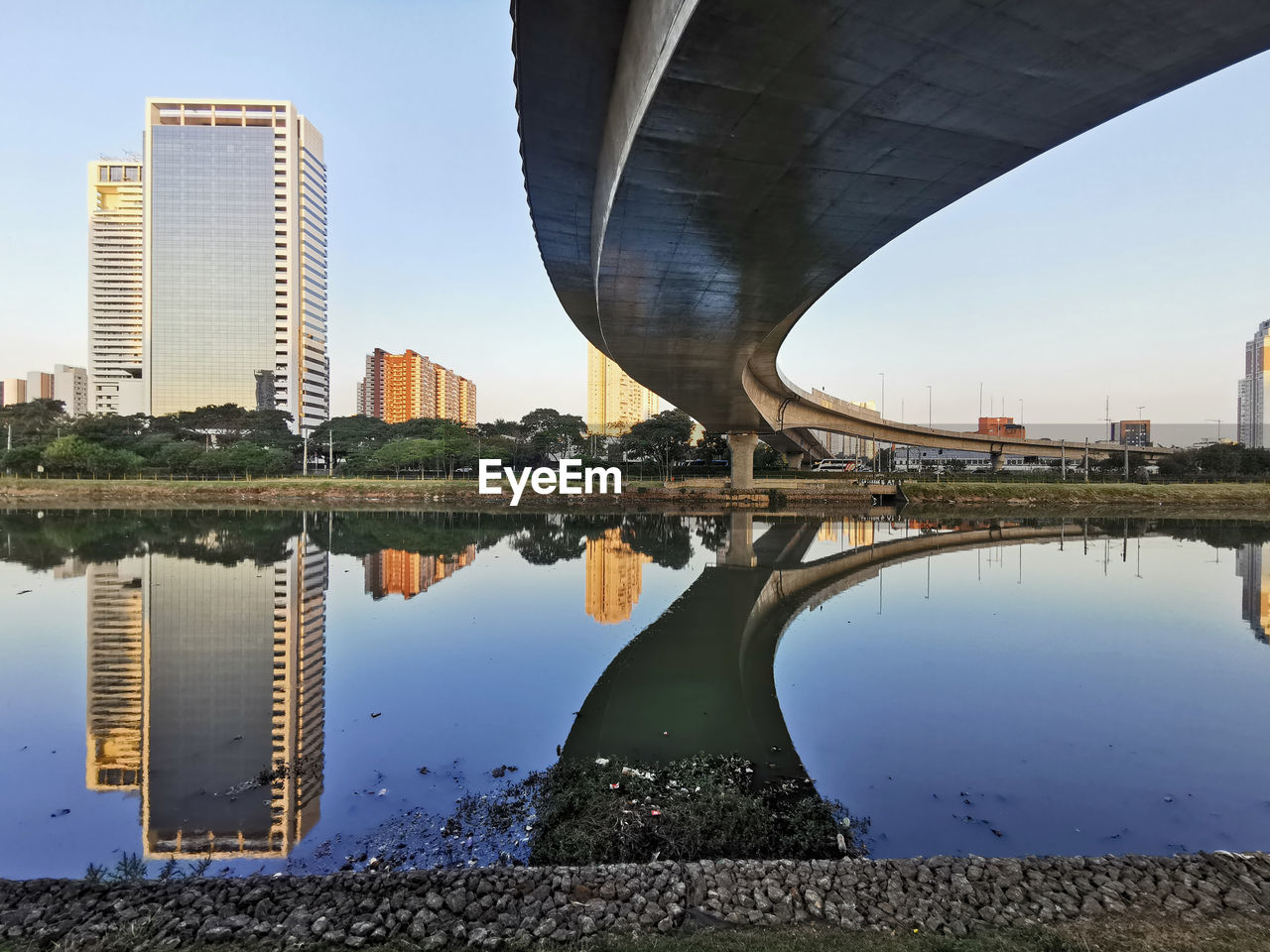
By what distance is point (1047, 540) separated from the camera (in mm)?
28359

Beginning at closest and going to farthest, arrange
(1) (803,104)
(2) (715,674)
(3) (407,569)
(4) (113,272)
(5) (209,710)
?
(1) (803,104) → (5) (209,710) → (2) (715,674) → (3) (407,569) → (4) (113,272)

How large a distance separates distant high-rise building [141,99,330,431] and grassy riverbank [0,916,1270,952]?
343 feet

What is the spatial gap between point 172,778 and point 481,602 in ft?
28.6

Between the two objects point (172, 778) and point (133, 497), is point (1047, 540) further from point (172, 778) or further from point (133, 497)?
point (133, 497)

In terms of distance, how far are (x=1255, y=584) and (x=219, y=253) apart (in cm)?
Answer: 11519

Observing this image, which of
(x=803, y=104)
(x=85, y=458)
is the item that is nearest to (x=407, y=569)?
(x=803, y=104)

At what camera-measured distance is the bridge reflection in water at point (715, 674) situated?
7367mm

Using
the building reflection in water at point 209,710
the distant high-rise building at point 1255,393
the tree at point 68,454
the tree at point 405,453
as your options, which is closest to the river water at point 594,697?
the building reflection in water at point 209,710

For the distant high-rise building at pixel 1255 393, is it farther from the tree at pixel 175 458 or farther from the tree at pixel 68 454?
the tree at pixel 68 454

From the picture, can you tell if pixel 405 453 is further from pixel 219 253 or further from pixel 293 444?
pixel 219 253

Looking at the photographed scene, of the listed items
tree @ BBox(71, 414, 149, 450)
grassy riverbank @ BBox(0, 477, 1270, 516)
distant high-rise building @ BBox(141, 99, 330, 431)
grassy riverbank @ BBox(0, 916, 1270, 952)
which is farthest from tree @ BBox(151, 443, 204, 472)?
grassy riverbank @ BBox(0, 916, 1270, 952)

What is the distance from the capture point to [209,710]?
8383 mm

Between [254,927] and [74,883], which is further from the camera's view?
[74,883]

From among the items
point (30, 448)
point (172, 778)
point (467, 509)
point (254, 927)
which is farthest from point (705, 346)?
point (30, 448)
